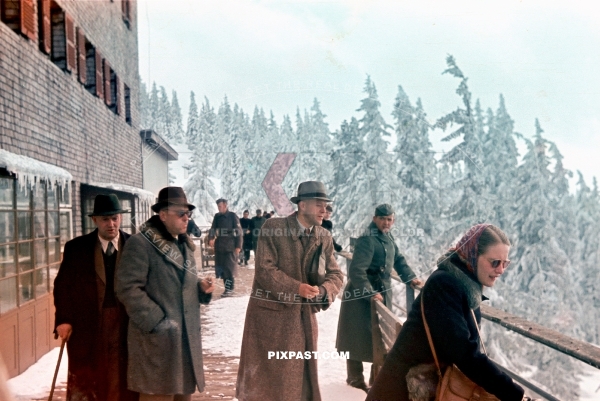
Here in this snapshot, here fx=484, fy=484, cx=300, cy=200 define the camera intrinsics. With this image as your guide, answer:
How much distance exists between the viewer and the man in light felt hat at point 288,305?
2.93m

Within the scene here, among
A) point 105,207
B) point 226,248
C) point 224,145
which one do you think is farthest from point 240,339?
point 105,207

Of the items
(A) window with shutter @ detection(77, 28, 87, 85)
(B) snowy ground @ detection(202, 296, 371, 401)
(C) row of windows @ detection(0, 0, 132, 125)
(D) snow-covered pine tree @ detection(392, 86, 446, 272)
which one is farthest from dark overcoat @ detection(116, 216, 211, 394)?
(A) window with shutter @ detection(77, 28, 87, 85)

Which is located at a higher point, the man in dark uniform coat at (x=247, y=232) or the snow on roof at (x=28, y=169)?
the snow on roof at (x=28, y=169)

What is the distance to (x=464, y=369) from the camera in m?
1.66

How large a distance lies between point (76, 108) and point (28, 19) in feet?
4.62

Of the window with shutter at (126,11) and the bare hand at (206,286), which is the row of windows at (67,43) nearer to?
the window with shutter at (126,11)

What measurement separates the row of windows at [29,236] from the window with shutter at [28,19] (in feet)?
4.82

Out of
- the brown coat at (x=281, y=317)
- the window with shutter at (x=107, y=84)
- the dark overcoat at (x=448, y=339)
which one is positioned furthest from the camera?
the window with shutter at (x=107, y=84)

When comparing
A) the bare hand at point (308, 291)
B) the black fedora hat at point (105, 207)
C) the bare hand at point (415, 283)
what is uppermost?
the black fedora hat at point (105, 207)

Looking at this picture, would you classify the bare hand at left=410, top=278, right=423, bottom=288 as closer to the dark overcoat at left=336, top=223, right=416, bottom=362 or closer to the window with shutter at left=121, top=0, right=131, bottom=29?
the dark overcoat at left=336, top=223, right=416, bottom=362

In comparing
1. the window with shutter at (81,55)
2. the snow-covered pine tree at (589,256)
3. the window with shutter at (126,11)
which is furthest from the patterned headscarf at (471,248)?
the snow-covered pine tree at (589,256)

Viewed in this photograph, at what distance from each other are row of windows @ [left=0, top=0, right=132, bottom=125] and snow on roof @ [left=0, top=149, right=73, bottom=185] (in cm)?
135

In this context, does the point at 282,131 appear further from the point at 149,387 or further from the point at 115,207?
the point at 149,387

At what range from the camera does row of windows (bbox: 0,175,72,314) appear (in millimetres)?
4309
